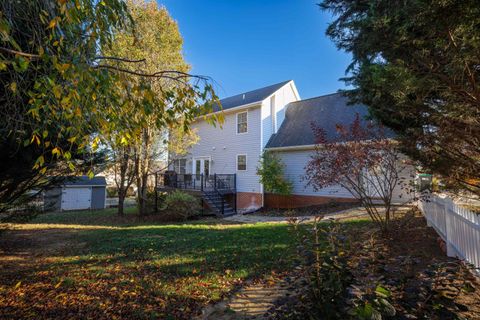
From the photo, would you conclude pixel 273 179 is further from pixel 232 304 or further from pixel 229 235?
pixel 232 304

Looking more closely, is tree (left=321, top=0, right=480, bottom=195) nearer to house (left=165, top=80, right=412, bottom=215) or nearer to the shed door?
house (left=165, top=80, right=412, bottom=215)

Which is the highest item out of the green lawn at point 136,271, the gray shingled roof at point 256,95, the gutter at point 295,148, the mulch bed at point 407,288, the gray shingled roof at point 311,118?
the gray shingled roof at point 256,95

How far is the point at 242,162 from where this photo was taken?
17422 millimetres

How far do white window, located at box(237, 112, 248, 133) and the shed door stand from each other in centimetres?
1719

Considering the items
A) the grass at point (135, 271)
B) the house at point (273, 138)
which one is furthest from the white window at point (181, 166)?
the grass at point (135, 271)

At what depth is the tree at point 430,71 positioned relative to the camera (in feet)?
10.3

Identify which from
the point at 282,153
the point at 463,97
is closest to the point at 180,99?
the point at 463,97

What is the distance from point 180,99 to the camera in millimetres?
3057

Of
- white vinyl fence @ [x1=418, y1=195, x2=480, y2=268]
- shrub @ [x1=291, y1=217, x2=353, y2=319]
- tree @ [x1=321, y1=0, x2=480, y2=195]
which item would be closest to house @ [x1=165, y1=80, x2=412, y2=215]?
white vinyl fence @ [x1=418, y1=195, x2=480, y2=268]

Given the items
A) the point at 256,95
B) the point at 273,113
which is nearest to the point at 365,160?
the point at 273,113

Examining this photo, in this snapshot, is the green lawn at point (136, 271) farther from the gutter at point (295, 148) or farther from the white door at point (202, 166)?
the white door at point (202, 166)

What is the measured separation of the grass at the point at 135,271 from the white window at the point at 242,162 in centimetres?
920

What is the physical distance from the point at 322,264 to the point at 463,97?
3.37 m

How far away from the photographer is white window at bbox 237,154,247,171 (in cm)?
1722
